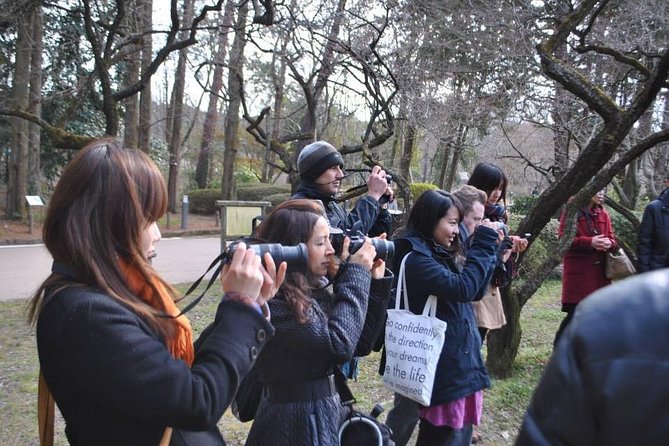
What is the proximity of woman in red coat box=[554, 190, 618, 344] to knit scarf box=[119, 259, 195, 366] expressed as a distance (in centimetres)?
386

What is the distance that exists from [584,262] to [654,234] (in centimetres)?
57

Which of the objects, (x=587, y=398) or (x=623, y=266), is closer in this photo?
(x=587, y=398)

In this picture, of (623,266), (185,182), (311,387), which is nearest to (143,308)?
(311,387)

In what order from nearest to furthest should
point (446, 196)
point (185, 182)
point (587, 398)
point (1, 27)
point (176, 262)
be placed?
point (587, 398)
point (446, 196)
point (1, 27)
point (176, 262)
point (185, 182)

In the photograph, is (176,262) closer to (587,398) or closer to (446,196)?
(446,196)

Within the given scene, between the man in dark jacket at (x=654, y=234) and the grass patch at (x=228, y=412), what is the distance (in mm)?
1237

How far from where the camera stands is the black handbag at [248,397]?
6.98 ft

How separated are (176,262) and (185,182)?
17.1 m

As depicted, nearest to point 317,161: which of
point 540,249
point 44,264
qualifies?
point 540,249

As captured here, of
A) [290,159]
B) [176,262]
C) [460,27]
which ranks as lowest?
[176,262]

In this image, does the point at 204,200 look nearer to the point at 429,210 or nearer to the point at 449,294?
the point at 429,210

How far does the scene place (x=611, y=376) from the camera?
73 cm

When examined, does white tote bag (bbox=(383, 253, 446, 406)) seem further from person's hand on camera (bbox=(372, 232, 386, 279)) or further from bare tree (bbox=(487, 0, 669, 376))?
bare tree (bbox=(487, 0, 669, 376))

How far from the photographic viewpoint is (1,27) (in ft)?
25.6
